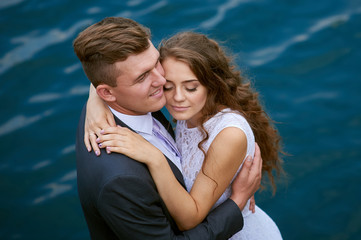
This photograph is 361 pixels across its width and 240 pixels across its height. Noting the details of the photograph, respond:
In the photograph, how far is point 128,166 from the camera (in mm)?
2018

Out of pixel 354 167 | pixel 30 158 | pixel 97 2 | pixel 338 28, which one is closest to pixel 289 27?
pixel 338 28

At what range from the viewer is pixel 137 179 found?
2.00 m

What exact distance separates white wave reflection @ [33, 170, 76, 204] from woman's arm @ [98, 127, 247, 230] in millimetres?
2619

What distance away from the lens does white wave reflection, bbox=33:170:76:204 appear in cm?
454

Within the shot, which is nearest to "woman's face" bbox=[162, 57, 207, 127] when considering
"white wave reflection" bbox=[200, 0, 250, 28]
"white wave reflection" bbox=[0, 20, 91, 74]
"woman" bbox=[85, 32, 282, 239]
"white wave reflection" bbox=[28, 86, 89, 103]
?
"woman" bbox=[85, 32, 282, 239]

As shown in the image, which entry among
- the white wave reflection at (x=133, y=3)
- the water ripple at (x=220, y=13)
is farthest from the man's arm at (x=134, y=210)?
the white wave reflection at (x=133, y=3)

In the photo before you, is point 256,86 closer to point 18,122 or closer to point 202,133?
point 202,133

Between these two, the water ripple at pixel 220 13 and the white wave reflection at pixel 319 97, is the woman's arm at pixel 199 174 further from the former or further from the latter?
the water ripple at pixel 220 13

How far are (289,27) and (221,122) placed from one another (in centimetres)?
341

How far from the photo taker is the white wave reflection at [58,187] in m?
4.54

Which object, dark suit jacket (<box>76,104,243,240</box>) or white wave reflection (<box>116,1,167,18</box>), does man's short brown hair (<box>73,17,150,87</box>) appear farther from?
white wave reflection (<box>116,1,167,18</box>)

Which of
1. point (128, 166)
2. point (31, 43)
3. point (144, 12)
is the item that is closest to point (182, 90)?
point (128, 166)

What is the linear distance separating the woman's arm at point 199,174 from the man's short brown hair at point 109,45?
1.09ft

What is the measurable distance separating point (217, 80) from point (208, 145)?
1.35 feet
